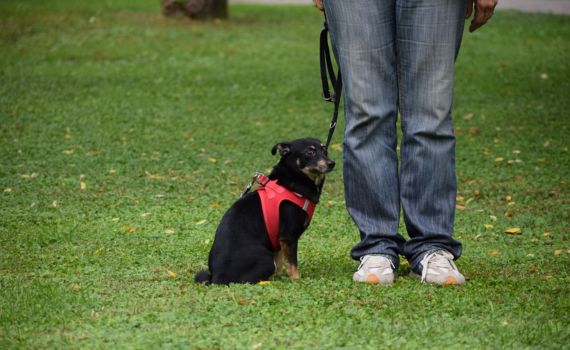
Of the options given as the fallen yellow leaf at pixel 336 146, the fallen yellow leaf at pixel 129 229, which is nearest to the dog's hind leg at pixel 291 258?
the fallen yellow leaf at pixel 129 229

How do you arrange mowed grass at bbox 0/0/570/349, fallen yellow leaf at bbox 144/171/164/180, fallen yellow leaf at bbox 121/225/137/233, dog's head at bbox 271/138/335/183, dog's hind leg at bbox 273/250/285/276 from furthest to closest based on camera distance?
fallen yellow leaf at bbox 144/171/164/180 < fallen yellow leaf at bbox 121/225/137/233 < dog's hind leg at bbox 273/250/285/276 < dog's head at bbox 271/138/335/183 < mowed grass at bbox 0/0/570/349

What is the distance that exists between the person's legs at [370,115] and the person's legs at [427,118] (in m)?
0.05

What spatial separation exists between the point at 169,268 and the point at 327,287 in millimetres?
1053

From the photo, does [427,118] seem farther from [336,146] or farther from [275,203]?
[336,146]

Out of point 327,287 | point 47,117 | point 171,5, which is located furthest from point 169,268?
point 171,5

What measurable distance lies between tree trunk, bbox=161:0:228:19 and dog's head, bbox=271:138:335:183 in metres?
13.0

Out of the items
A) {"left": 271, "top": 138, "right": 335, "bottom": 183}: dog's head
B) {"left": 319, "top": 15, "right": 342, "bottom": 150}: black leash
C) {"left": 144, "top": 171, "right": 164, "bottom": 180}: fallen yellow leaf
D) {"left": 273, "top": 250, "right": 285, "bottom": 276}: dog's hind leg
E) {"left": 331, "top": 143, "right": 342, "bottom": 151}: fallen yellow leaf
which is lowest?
{"left": 331, "top": 143, "right": 342, "bottom": 151}: fallen yellow leaf

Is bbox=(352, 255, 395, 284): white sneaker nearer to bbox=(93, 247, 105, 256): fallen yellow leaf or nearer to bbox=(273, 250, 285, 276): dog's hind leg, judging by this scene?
bbox=(273, 250, 285, 276): dog's hind leg

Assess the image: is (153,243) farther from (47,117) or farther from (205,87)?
(205,87)

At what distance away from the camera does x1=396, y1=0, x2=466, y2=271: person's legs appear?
448 cm

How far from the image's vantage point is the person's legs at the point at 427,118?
4480 mm

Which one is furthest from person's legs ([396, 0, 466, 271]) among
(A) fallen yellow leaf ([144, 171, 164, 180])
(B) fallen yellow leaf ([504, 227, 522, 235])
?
(A) fallen yellow leaf ([144, 171, 164, 180])

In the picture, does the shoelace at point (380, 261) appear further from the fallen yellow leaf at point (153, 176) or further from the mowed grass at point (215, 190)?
the fallen yellow leaf at point (153, 176)

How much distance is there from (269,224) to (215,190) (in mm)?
2845
